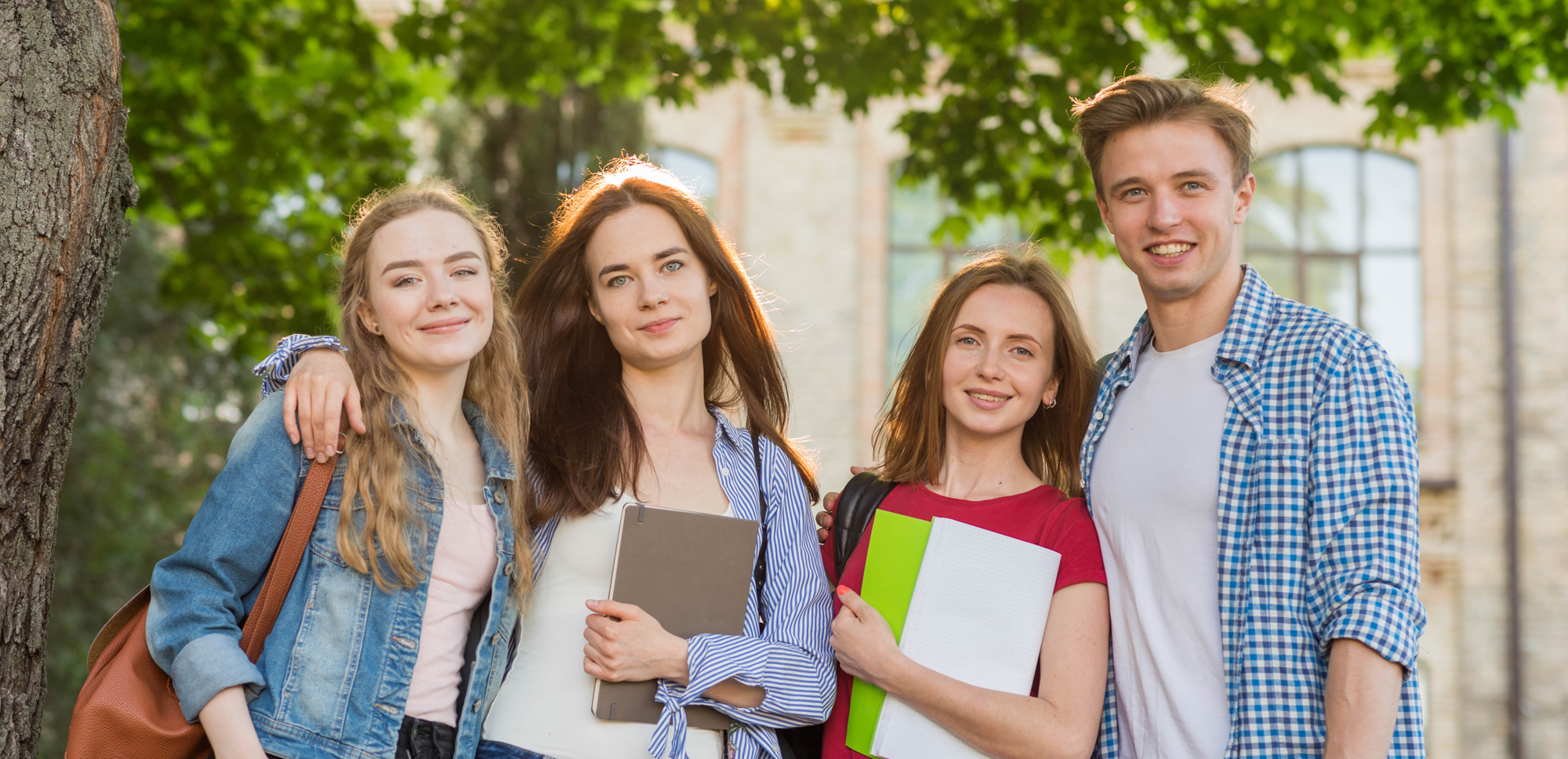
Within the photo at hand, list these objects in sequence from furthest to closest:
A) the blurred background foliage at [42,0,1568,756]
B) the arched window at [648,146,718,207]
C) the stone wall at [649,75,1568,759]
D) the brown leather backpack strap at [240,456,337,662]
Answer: the arched window at [648,146,718,207] → the stone wall at [649,75,1568,759] → the blurred background foliage at [42,0,1568,756] → the brown leather backpack strap at [240,456,337,662]

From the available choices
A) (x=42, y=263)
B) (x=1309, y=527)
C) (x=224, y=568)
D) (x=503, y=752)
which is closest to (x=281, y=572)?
(x=224, y=568)

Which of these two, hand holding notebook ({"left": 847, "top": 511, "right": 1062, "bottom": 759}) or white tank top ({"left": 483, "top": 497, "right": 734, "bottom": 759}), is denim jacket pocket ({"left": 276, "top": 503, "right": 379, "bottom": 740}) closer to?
white tank top ({"left": 483, "top": 497, "right": 734, "bottom": 759})

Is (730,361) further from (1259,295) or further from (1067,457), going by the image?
(1259,295)

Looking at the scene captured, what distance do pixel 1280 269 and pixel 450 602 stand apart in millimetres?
11188

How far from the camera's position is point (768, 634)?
2.46m

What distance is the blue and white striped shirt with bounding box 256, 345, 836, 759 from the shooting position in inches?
91.4

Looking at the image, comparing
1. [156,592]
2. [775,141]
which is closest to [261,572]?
[156,592]

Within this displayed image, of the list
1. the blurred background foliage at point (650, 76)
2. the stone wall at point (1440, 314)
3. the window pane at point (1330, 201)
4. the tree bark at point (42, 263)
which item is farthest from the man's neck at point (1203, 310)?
the window pane at point (1330, 201)

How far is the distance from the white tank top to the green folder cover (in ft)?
1.00

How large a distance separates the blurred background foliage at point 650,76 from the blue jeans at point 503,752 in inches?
133

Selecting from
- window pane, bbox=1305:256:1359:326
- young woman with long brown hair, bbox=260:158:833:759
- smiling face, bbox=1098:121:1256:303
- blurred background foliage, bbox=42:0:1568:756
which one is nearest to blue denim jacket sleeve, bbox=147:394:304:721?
young woman with long brown hair, bbox=260:158:833:759

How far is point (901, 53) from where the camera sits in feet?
18.9

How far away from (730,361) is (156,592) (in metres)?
1.48

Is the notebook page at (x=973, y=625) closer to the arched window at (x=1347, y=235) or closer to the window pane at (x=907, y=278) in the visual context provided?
the window pane at (x=907, y=278)
